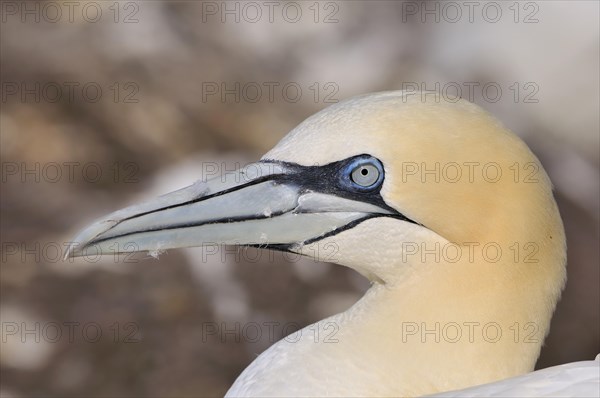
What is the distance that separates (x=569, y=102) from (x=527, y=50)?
0.38 meters

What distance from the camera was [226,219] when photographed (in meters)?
2.19

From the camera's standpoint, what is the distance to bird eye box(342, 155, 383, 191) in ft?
6.75

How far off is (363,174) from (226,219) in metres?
0.34

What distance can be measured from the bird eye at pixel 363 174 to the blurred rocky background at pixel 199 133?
7.97 feet

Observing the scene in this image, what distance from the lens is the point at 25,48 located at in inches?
213

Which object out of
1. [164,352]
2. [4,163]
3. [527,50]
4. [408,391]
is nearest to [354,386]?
[408,391]

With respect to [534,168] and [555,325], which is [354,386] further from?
[555,325]

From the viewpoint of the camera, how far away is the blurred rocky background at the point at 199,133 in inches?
176
